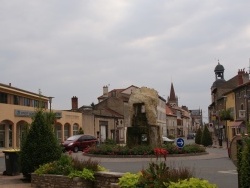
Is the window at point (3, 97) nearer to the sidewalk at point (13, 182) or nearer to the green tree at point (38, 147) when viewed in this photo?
the sidewalk at point (13, 182)

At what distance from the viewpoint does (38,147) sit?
48.9 feet

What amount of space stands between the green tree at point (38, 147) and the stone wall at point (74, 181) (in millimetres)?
1606

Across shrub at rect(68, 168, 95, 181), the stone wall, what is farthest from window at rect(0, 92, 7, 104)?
shrub at rect(68, 168, 95, 181)

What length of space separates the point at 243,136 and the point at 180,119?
132 metres

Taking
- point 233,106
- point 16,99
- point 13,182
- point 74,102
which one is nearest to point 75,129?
point 74,102

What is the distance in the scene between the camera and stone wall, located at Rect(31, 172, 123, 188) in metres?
11.3

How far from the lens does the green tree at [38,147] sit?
581 inches

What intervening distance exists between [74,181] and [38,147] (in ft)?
11.4

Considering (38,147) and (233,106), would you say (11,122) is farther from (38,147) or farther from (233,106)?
(233,106)

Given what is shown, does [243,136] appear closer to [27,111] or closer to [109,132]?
[27,111]

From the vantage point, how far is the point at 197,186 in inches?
319

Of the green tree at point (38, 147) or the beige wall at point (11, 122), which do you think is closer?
the green tree at point (38, 147)

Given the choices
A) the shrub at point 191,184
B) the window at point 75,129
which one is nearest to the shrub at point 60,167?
the shrub at point 191,184

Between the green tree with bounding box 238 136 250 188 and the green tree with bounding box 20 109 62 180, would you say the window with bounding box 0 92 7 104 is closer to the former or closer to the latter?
the green tree with bounding box 20 109 62 180
